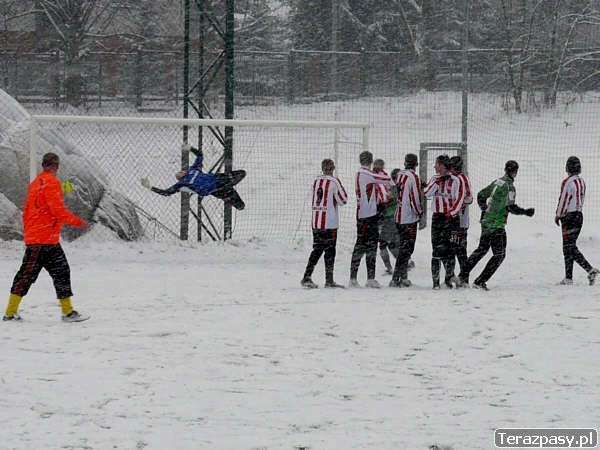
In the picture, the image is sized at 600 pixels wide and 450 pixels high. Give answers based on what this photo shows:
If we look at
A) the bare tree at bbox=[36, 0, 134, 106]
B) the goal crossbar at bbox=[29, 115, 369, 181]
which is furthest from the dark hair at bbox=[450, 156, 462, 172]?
the bare tree at bbox=[36, 0, 134, 106]

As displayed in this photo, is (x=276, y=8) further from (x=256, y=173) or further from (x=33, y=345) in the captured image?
(x=33, y=345)

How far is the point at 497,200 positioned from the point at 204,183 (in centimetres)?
514

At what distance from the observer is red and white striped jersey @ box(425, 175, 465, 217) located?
39.2ft

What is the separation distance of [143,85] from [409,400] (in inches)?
1011

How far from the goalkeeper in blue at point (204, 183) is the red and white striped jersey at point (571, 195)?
5194 mm

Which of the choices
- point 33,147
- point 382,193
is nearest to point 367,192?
point 382,193

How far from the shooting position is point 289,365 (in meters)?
8.08

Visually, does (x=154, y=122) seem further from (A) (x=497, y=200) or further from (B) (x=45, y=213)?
(B) (x=45, y=213)

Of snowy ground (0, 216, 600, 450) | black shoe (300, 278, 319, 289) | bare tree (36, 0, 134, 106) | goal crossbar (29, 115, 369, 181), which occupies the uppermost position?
bare tree (36, 0, 134, 106)

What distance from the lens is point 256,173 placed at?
Answer: 1653 centimetres

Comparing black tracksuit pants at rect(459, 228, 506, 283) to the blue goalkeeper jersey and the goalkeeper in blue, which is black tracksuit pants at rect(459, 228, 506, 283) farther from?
the blue goalkeeper jersey

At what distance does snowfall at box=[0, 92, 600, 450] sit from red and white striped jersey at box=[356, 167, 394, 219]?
98cm

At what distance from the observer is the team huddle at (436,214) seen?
39.4 feet

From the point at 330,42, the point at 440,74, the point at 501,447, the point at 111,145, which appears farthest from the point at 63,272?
the point at 330,42
